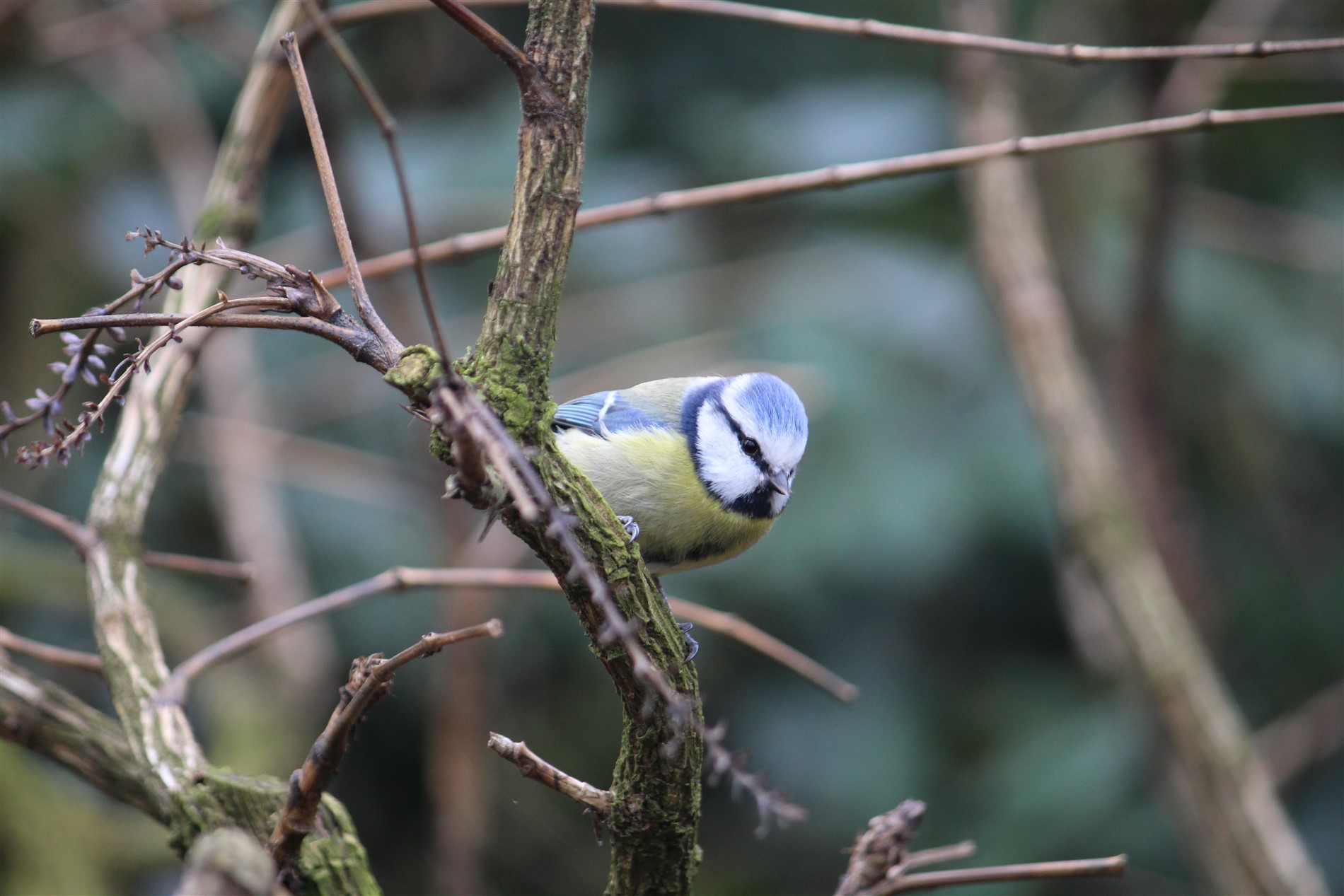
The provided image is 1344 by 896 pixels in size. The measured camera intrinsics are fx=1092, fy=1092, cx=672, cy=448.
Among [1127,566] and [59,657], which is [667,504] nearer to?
[59,657]

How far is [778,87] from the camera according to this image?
4.73 m

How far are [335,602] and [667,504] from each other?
2.07 ft

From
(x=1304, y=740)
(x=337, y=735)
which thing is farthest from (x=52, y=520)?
(x=1304, y=740)

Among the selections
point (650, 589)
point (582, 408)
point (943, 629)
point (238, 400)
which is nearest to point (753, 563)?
point (943, 629)

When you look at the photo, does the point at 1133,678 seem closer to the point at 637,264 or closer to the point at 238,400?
the point at 637,264

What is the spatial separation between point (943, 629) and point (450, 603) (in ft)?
6.42

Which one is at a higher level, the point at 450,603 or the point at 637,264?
the point at 637,264

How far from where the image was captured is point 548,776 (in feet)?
3.52

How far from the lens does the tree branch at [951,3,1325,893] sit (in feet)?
8.27

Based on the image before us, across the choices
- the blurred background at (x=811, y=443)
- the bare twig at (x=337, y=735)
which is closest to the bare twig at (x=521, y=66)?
the bare twig at (x=337, y=735)

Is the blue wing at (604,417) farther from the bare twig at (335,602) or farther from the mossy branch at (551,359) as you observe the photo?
the mossy branch at (551,359)

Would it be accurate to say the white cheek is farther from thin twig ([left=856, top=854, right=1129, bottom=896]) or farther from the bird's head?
thin twig ([left=856, top=854, right=1129, bottom=896])

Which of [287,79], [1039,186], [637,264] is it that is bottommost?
[287,79]

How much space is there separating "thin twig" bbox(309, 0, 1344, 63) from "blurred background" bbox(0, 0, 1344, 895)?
1.30 meters
